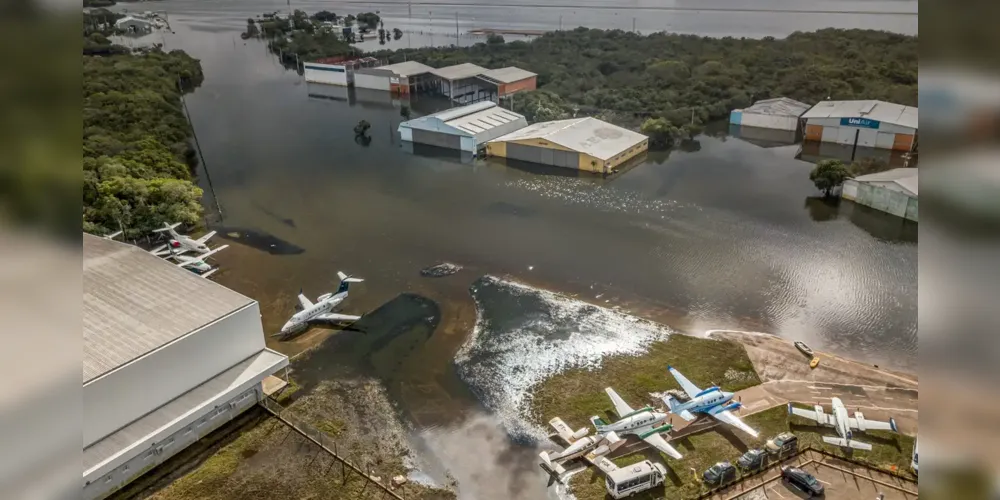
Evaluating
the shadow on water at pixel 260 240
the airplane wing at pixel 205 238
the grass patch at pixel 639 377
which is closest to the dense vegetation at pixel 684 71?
the grass patch at pixel 639 377

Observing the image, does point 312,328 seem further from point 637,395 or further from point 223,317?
point 637,395

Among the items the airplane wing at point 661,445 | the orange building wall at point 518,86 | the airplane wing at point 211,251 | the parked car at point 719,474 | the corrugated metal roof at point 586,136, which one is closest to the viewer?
the parked car at point 719,474

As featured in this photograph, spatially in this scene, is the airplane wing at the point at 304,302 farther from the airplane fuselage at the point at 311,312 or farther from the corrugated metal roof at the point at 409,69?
the corrugated metal roof at the point at 409,69

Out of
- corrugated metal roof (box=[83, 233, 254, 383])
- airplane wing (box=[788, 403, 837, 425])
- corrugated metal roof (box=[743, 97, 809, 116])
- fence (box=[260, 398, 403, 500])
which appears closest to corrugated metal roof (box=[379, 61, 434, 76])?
corrugated metal roof (box=[743, 97, 809, 116])

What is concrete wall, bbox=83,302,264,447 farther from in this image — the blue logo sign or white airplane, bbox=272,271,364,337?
the blue logo sign

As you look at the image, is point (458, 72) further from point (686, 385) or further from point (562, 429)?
point (562, 429)

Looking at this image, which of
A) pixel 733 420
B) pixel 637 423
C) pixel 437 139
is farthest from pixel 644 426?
pixel 437 139

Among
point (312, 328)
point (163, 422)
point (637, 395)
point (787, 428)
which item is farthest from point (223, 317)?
point (787, 428)
